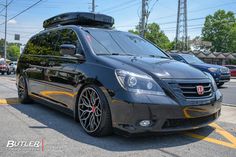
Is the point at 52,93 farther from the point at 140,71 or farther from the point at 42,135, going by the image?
the point at 140,71

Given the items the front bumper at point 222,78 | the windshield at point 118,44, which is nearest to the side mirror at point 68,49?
the windshield at point 118,44

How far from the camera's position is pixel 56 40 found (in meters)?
5.68

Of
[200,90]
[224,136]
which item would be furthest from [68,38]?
[224,136]

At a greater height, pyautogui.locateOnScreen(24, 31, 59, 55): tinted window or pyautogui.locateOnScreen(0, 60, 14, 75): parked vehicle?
pyautogui.locateOnScreen(24, 31, 59, 55): tinted window

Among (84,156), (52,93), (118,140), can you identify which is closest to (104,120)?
(118,140)

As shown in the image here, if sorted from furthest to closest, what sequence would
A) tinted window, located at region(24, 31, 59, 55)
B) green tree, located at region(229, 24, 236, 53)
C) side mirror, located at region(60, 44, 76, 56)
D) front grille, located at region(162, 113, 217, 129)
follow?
green tree, located at region(229, 24, 236, 53) → tinted window, located at region(24, 31, 59, 55) → side mirror, located at region(60, 44, 76, 56) → front grille, located at region(162, 113, 217, 129)

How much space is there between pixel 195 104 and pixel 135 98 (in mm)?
829

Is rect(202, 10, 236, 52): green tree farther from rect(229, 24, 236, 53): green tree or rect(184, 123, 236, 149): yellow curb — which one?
rect(184, 123, 236, 149): yellow curb

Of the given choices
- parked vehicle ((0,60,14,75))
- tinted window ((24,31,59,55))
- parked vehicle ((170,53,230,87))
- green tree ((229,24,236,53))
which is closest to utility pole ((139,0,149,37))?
parked vehicle ((170,53,230,87))

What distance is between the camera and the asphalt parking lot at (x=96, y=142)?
3.63 meters

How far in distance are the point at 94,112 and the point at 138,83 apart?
34.3 inches

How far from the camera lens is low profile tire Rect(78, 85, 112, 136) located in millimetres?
3984

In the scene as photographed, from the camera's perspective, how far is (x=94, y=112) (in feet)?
13.9

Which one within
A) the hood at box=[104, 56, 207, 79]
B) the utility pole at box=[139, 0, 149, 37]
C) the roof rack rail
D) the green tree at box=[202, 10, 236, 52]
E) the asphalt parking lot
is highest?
the green tree at box=[202, 10, 236, 52]
